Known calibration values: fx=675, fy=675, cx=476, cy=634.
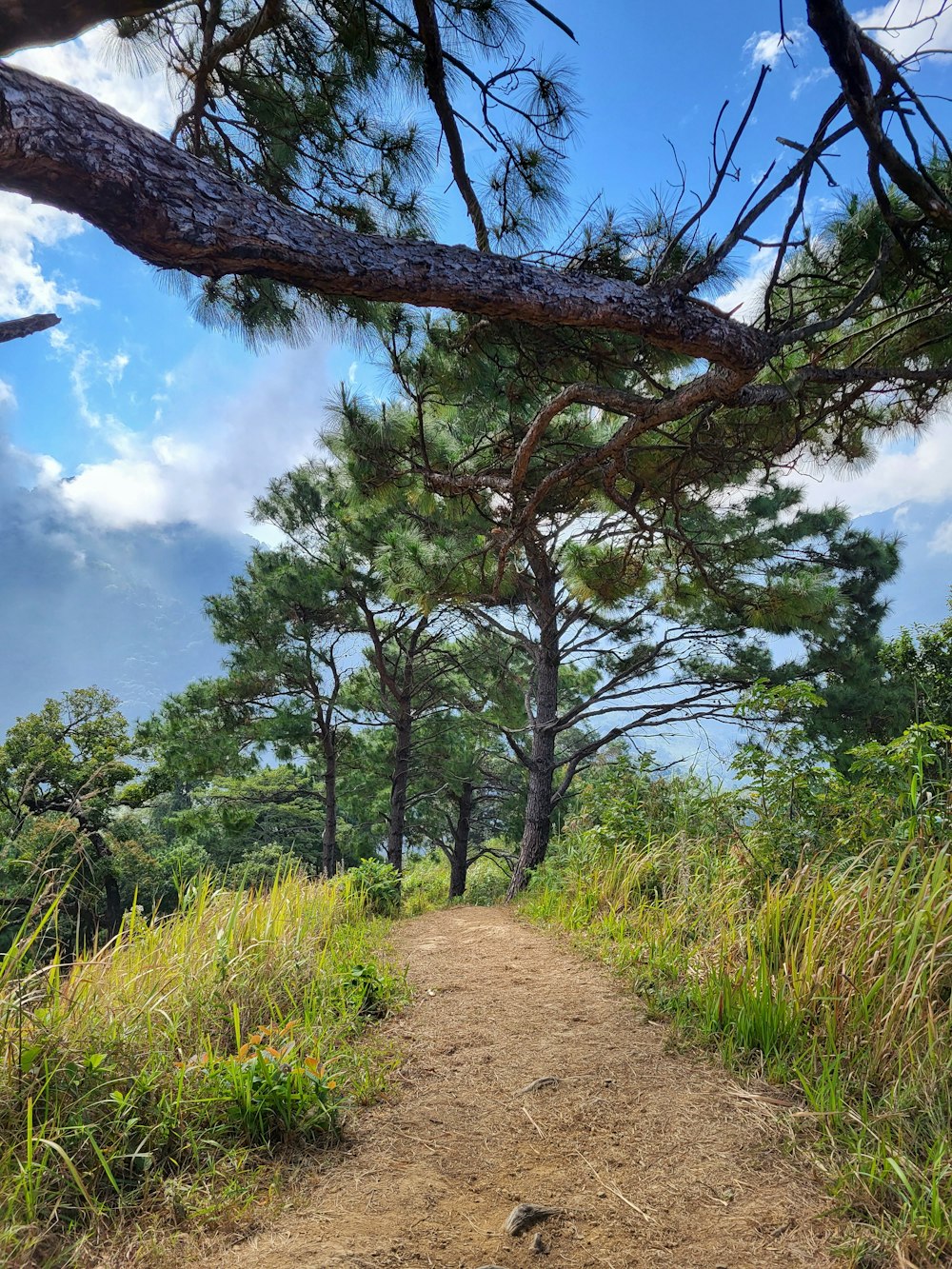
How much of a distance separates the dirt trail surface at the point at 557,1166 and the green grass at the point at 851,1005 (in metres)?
0.14

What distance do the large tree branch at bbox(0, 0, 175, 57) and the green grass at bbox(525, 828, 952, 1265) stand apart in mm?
3077

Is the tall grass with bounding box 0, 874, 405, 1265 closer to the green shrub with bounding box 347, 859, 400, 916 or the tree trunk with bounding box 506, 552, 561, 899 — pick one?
the green shrub with bounding box 347, 859, 400, 916

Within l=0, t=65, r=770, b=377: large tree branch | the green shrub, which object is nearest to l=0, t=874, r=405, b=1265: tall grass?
l=0, t=65, r=770, b=377: large tree branch

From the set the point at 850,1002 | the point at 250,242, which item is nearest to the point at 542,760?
the point at 850,1002

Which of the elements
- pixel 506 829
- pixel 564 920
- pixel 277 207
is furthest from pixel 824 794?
pixel 506 829

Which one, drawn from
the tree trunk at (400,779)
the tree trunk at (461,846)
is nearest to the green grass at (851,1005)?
the tree trunk at (400,779)

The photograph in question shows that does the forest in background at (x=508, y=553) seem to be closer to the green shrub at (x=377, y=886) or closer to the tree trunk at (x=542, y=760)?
the green shrub at (x=377, y=886)

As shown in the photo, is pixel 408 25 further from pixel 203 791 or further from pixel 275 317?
pixel 203 791

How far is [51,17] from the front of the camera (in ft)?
4.79

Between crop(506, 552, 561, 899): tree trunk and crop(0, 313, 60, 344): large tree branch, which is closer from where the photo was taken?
crop(0, 313, 60, 344): large tree branch

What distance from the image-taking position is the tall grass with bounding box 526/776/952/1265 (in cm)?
153

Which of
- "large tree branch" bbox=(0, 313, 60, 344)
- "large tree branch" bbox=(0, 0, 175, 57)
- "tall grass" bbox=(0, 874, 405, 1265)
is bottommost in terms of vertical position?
"tall grass" bbox=(0, 874, 405, 1265)

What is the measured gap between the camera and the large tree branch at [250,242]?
1463 millimetres

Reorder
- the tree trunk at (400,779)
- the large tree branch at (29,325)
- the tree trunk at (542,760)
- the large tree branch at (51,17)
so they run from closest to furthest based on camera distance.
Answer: the large tree branch at (51,17) < the large tree branch at (29,325) < the tree trunk at (542,760) < the tree trunk at (400,779)
